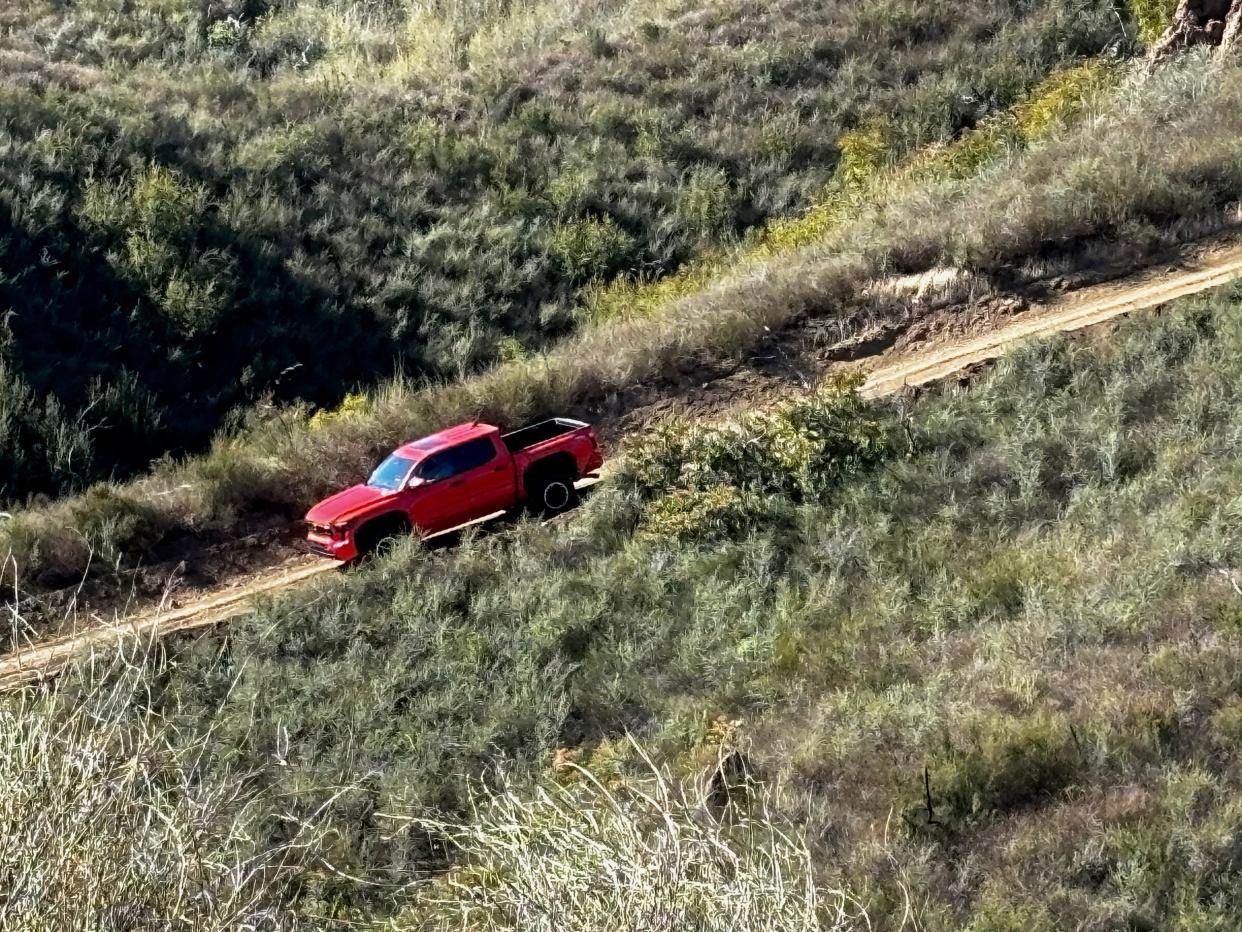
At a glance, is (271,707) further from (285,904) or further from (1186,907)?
(1186,907)

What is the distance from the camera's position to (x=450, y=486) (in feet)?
51.9

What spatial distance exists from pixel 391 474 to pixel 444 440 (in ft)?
2.23

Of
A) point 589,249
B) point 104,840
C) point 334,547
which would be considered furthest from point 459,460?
point 104,840

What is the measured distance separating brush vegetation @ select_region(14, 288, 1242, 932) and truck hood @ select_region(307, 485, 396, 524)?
2.53 feet

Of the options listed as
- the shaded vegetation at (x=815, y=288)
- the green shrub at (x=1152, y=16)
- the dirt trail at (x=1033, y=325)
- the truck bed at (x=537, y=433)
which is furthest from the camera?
the green shrub at (x=1152, y=16)

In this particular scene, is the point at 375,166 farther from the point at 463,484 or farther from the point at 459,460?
the point at 463,484

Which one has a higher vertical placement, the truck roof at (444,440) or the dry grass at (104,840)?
the dry grass at (104,840)

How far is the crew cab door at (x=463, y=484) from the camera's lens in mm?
15750

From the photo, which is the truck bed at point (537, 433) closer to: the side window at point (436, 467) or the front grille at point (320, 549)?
the side window at point (436, 467)

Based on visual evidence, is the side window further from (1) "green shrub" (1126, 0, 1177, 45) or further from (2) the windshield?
(1) "green shrub" (1126, 0, 1177, 45)

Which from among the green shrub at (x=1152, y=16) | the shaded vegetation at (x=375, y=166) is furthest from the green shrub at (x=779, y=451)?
the green shrub at (x=1152, y=16)

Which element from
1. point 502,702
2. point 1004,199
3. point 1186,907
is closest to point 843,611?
point 502,702

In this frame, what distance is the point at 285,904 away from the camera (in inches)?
297

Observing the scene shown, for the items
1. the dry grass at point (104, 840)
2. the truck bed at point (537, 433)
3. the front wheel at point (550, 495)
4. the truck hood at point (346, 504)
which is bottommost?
the front wheel at point (550, 495)
